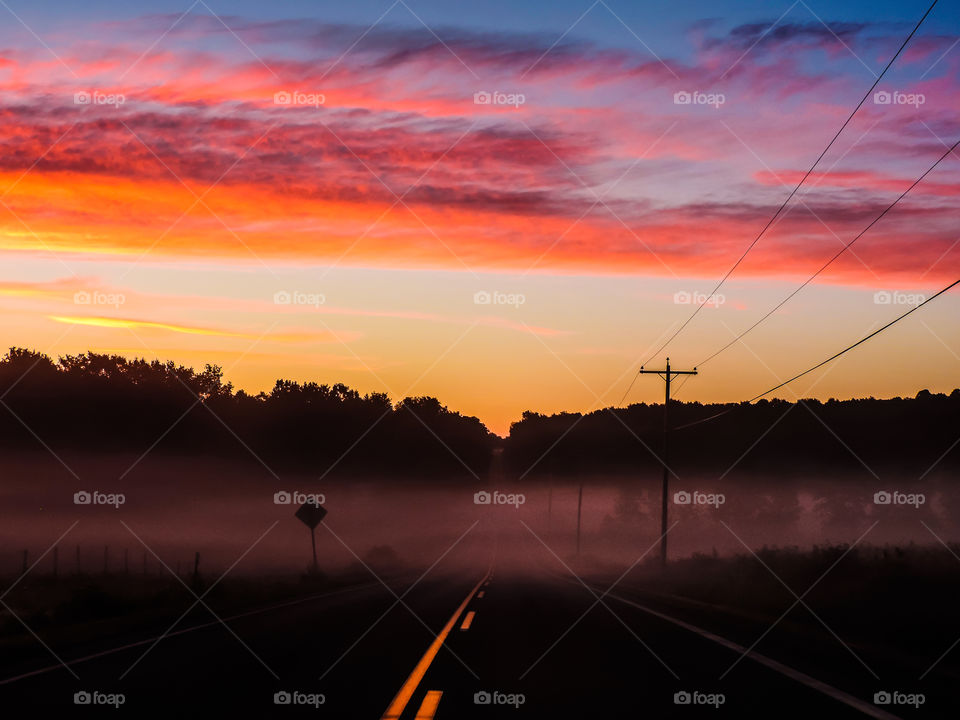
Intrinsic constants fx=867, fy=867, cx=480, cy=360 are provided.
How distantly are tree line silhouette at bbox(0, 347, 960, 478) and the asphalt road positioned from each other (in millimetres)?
50162

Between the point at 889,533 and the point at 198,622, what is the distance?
192ft

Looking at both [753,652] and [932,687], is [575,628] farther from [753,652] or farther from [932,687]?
[932,687]

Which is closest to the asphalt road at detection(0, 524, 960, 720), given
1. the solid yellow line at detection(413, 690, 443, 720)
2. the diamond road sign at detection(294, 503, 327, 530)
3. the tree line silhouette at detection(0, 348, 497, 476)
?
the solid yellow line at detection(413, 690, 443, 720)

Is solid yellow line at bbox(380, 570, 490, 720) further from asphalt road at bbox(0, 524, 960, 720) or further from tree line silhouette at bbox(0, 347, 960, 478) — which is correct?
tree line silhouette at bbox(0, 347, 960, 478)

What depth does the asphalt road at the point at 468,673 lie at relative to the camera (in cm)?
834

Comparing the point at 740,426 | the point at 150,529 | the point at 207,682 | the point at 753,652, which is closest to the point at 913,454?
the point at 740,426

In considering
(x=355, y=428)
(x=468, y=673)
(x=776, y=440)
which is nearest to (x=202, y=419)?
(x=355, y=428)

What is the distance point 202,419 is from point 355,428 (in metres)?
28.9

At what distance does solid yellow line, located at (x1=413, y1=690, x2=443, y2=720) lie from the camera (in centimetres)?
794

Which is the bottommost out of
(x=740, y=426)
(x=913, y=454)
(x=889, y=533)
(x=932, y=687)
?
(x=932, y=687)

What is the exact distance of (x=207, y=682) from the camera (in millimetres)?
9602

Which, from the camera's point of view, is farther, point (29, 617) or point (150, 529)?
point (150, 529)

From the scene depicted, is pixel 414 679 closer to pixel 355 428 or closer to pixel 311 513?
pixel 311 513

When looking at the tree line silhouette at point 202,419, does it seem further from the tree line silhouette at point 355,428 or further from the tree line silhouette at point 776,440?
the tree line silhouette at point 776,440
